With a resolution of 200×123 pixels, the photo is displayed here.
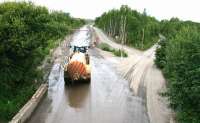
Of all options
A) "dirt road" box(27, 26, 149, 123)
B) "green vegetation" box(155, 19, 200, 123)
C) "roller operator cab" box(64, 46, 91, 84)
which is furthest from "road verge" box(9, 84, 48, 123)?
"green vegetation" box(155, 19, 200, 123)

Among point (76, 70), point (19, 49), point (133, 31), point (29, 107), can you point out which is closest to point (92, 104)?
point (76, 70)

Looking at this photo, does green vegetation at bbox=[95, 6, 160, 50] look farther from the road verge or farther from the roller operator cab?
the road verge

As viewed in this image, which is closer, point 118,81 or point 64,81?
point 64,81

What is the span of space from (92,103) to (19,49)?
635 centimetres

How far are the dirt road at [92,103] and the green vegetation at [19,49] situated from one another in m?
1.46

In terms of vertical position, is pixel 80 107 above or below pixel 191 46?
below

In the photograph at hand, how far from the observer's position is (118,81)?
97.2 feet

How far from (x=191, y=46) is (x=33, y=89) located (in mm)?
10740

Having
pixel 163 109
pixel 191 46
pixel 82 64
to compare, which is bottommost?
pixel 163 109

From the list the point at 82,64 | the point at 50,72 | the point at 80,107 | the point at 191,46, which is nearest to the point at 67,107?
the point at 80,107

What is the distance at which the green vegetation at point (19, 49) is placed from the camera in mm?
18156

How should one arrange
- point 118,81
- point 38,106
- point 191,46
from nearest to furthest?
point 191,46 → point 38,106 → point 118,81

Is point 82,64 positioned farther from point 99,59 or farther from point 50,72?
point 99,59

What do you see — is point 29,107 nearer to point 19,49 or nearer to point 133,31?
point 19,49
